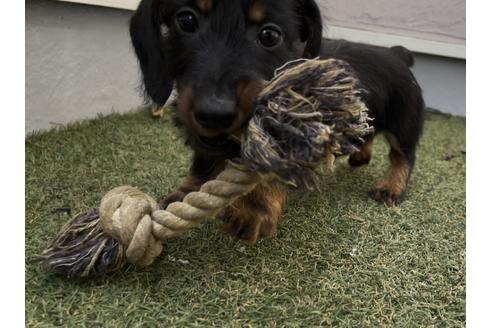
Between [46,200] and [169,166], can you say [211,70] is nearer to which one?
[46,200]

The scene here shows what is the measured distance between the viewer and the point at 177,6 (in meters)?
1.47

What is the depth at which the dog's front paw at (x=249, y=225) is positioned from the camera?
1.56m

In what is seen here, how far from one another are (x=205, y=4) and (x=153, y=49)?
325mm

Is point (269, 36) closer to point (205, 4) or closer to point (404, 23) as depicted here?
point (205, 4)

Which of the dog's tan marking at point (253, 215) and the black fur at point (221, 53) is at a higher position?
the black fur at point (221, 53)

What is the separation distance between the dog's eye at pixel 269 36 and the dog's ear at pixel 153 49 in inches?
14.3

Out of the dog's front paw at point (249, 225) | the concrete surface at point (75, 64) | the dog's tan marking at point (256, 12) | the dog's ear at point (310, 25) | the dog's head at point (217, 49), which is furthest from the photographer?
the concrete surface at point (75, 64)

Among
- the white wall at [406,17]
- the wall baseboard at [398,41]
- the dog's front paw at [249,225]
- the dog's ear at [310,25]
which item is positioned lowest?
the dog's front paw at [249,225]

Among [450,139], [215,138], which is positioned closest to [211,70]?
[215,138]

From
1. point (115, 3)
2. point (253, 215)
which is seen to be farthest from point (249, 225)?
point (115, 3)

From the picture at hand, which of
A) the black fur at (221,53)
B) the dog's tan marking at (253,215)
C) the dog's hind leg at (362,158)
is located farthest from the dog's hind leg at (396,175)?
the dog's tan marking at (253,215)

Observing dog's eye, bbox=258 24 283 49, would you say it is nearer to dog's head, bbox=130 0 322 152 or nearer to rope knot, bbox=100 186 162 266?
dog's head, bbox=130 0 322 152

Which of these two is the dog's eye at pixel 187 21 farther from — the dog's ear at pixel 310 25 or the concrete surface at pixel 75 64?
the concrete surface at pixel 75 64

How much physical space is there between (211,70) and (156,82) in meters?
0.50
